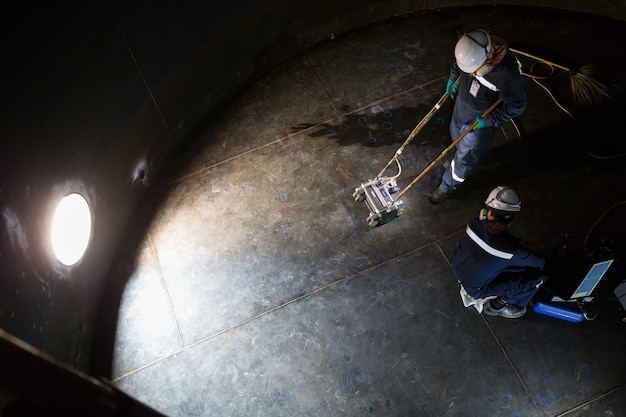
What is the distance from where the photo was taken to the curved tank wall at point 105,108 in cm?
337

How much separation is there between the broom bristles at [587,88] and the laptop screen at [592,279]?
2638mm

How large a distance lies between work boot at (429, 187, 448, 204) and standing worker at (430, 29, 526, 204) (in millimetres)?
256

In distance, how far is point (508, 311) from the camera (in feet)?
15.9

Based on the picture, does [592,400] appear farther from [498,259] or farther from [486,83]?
[486,83]

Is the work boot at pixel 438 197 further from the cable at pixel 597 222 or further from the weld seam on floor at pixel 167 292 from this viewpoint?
the weld seam on floor at pixel 167 292

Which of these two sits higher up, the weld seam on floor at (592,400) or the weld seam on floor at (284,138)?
the weld seam on floor at (284,138)

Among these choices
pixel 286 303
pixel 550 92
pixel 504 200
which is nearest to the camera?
pixel 504 200

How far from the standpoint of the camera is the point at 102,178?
4730 mm

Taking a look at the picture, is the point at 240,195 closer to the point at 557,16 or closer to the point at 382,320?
the point at 382,320

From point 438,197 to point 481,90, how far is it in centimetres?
132

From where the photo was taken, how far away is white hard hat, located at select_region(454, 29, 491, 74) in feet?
14.3

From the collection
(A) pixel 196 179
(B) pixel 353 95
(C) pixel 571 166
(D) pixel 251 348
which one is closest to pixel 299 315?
(D) pixel 251 348

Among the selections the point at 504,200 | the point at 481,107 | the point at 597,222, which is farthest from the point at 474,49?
the point at 597,222

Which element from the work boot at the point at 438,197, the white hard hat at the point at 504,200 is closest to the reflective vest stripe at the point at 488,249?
the white hard hat at the point at 504,200
